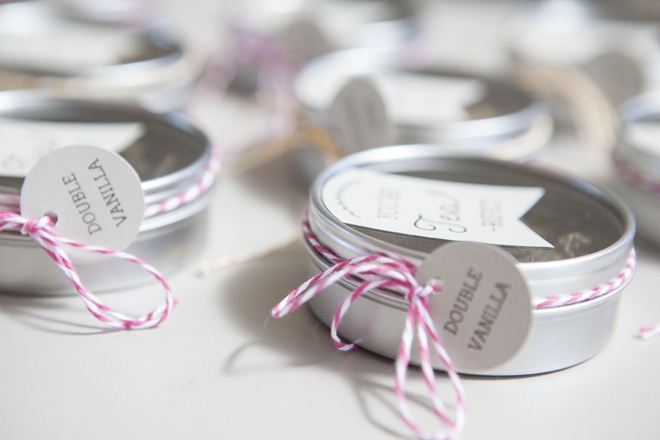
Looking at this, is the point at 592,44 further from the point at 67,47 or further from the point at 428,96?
the point at 67,47

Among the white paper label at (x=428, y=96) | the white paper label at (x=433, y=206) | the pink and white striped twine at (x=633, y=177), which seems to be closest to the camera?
the white paper label at (x=433, y=206)

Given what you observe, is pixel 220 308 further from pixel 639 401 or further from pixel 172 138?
pixel 639 401

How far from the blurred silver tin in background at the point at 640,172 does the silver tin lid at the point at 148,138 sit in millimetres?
512

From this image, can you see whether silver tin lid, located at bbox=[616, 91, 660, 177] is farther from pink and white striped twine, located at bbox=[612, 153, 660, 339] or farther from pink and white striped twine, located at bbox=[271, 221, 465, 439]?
pink and white striped twine, located at bbox=[271, 221, 465, 439]

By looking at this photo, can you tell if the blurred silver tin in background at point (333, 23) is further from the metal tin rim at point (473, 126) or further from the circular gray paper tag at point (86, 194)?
the circular gray paper tag at point (86, 194)

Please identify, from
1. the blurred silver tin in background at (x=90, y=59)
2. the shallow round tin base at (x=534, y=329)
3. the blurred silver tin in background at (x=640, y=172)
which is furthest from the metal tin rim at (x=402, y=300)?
the blurred silver tin in background at (x=90, y=59)

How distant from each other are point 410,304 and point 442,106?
0.55 meters

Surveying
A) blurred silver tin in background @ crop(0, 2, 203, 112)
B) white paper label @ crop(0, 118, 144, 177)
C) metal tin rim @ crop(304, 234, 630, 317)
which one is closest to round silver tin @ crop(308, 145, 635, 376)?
metal tin rim @ crop(304, 234, 630, 317)

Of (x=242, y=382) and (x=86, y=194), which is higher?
(x=86, y=194)

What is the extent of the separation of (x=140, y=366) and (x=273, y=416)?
12cm

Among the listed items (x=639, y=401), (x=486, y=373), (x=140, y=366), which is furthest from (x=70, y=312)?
(x=639, y=401)

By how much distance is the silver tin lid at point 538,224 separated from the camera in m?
0.52

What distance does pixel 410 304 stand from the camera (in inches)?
19.8

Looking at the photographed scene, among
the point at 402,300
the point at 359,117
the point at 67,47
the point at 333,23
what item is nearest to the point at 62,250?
the point at 402,300
